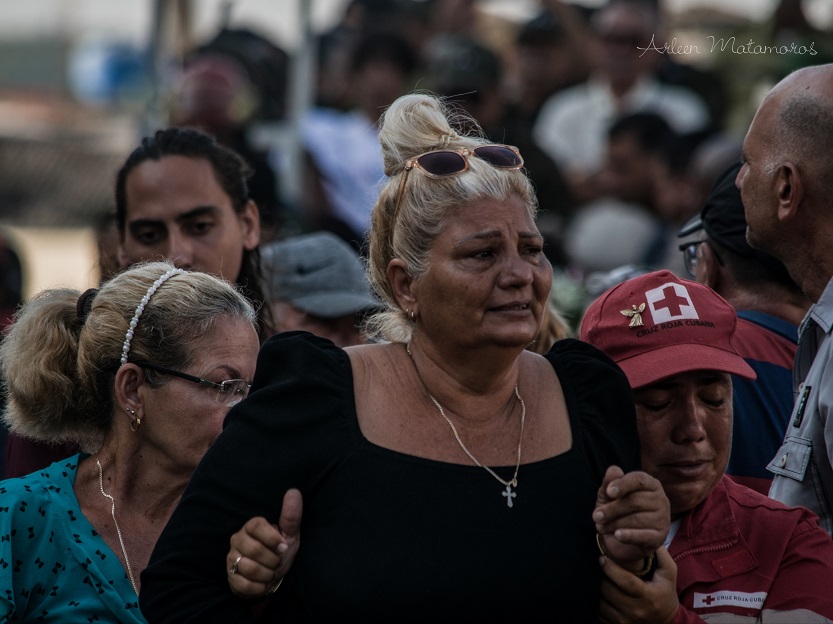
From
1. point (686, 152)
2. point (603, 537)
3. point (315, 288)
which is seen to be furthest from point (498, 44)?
point (603, 537)

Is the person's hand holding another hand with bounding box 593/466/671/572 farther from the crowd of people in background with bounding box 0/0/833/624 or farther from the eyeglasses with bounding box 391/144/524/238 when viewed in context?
the eyeglasses with bounding box 391/144/524/238

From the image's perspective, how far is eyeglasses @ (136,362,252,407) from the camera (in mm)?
3213

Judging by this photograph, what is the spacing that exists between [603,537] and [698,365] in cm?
54

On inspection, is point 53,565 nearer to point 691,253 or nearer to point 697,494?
point 697,494

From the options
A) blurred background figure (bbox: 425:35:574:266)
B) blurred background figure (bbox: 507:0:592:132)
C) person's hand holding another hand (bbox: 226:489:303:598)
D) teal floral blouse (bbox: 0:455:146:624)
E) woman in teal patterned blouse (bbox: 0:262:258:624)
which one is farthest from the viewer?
blurred background figure (bbox: 507:0:592:132)

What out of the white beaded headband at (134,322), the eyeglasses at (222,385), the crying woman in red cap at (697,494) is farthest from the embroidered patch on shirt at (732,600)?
the white beaded headband at (134,322)

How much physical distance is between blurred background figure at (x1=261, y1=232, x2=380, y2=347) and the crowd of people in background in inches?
14.9

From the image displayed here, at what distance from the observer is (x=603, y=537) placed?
2.66m

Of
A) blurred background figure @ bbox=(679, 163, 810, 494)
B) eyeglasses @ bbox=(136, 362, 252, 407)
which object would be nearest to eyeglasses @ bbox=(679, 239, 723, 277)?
blurred background figure @ bbox=(679, 163, 810, 494)

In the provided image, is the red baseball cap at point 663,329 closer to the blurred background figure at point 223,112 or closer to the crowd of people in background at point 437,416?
the crowd of people in background at point 437,416

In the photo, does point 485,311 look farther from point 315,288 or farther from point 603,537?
point 315,288

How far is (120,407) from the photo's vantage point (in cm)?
330

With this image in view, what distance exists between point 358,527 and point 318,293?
7.56ft

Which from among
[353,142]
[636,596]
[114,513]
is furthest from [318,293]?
[353,142]
